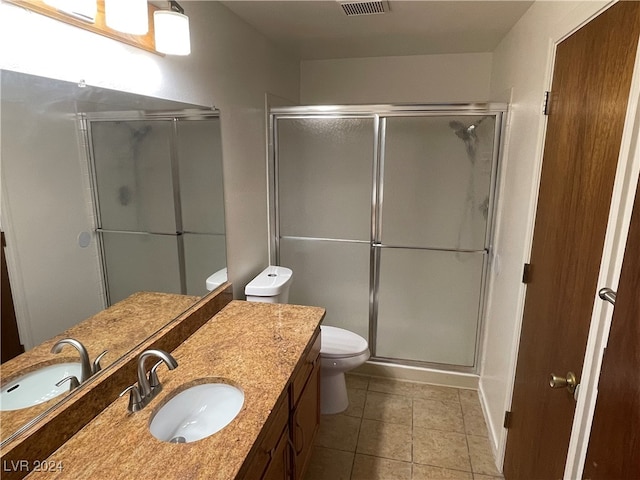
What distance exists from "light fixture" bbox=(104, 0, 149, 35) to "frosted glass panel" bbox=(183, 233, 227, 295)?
2.81ft

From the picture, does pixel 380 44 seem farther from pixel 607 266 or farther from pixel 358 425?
pixel 358 425

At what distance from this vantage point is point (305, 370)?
1.64 m

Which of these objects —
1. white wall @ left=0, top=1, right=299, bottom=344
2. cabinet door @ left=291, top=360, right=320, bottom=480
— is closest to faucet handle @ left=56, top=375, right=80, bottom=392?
white wall @ left=0, top=1, right=299, bottom=344

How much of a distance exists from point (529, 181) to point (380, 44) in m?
1.50

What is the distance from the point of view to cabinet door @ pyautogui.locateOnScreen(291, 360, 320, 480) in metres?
1.57

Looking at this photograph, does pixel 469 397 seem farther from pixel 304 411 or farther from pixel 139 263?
pixel 139 263

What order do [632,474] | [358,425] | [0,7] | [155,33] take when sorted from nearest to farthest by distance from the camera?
[632,474], [0,7], [155,33], [358,425]

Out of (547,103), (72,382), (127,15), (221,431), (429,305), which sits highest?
(127,15)

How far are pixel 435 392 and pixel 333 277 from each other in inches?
43.0

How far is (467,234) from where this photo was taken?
102 inches

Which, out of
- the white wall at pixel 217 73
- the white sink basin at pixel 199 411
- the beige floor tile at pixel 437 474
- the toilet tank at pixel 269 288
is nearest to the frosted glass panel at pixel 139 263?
the white wall at pixel 217 73

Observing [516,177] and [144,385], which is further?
[516,177]

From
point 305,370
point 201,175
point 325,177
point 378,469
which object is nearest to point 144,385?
point 305,370

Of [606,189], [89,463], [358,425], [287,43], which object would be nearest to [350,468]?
[358,425]
